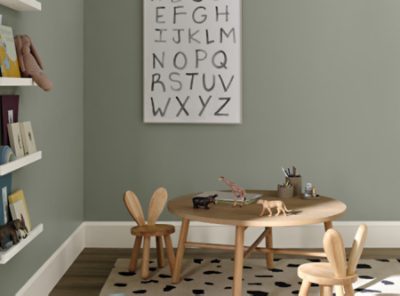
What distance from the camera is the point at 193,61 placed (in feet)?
14.3

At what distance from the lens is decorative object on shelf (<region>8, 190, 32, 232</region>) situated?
8.65 ft

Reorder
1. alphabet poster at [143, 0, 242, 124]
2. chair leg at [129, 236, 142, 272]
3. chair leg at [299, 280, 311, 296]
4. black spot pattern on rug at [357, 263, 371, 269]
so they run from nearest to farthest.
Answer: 1. chair leg at [299, 280, 311, 296]
2. chair leg at [129, 236, 142, 272]
3. black spot pattern on rug at [357, 263, 371, 269]
4. alphabet poster at [143, 0, 242, 124]

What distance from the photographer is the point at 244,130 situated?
4.40 meters

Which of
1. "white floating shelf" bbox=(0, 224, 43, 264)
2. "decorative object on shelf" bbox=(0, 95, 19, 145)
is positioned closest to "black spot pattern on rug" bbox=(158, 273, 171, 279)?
"white floating shelf" bbox=(0, 224, 43, 264)

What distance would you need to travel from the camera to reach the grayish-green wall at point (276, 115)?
4.34 metres

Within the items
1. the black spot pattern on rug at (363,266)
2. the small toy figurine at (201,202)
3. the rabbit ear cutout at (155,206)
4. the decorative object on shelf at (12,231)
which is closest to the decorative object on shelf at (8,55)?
the decorative object on shelf at (12,231)

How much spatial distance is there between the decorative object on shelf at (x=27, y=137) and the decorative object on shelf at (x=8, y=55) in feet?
0.83

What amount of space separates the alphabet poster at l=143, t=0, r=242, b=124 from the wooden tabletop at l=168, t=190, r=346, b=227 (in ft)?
3.07

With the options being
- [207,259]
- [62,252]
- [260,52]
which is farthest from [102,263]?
[260,52]

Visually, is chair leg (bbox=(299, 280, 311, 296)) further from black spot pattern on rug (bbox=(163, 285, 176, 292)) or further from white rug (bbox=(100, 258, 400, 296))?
black spot pattern on rug (bbox=(163, 285, 176, 292))

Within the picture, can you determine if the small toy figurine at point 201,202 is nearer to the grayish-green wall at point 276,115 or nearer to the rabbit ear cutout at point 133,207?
the rabbit ear cutout at point 133,207

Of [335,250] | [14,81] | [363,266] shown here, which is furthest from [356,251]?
[14,81]

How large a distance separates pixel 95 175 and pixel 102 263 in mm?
692

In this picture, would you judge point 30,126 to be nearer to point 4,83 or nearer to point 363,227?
point 4,83
